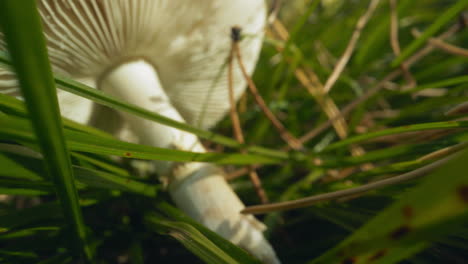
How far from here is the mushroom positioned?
500mm

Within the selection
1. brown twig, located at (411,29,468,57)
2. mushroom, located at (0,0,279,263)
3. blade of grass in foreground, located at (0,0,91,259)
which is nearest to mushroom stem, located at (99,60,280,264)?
mushroom, located at (0,0,279,263)

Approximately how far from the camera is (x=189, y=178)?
0.57m

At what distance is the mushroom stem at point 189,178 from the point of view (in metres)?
0.50

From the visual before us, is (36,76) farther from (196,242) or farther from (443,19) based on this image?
(443,19)

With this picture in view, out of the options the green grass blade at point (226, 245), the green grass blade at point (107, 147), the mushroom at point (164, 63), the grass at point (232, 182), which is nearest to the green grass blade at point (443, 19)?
the grass at point (232, 182)

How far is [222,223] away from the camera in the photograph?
0.51 meters

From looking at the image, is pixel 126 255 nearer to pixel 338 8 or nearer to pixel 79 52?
pixel 79 52

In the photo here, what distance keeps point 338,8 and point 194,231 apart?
141 cm

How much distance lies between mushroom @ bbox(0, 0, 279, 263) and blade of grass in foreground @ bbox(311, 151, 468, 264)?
0.31 m

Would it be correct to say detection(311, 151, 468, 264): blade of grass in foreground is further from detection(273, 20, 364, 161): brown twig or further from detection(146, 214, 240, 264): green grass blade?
detection(273, 20, 364, 161): brown twig

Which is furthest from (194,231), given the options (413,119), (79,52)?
(413,119)

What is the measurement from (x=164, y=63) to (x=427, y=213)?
758mm

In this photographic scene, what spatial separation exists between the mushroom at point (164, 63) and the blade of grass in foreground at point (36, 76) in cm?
31

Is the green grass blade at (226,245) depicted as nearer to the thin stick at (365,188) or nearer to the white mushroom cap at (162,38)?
the thin stick at (365,188)
